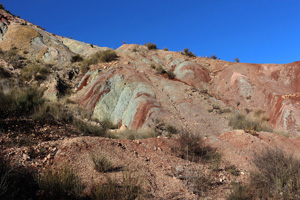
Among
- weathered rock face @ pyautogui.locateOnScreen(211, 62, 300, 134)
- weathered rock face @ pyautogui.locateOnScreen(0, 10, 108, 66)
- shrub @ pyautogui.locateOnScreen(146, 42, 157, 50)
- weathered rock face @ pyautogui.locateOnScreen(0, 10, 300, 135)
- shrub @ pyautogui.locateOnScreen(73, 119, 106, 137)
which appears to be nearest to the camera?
shrub @ pyautogui.locateOnScreen(73, 119, 106, 137)

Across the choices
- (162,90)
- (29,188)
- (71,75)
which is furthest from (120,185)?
(71,75)

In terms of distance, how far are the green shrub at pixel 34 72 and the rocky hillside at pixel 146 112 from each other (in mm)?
108

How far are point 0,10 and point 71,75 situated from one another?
24041 mm

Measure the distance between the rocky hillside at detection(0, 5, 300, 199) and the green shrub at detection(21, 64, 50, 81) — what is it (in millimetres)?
108

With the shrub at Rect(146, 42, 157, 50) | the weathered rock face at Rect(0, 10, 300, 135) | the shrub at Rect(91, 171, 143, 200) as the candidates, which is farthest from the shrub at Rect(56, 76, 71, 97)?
the shrub at Rect(91, 171, 143, 200)

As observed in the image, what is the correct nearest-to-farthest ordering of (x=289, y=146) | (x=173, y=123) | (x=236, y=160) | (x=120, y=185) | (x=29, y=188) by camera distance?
(x=29, y=188), (x=120, y=185), (x=236, y=160), (x=289, y=146), (x=173, y=123)

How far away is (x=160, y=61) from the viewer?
25.3 metres

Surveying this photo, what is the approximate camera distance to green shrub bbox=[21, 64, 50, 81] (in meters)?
21.3

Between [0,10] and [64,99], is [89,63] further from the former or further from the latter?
[0,10]

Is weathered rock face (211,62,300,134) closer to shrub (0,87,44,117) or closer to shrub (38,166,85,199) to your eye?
shrub (38,166,85,199)

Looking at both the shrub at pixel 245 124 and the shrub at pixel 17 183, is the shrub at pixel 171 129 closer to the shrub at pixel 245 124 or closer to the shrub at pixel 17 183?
the shrub at pixel 245 124

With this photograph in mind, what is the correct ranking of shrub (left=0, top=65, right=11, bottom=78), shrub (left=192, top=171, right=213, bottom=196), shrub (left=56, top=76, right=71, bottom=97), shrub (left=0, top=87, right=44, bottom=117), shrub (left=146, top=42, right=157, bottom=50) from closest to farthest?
1. shrub (left=192, top=171, right=213, bottom=196)
2. shrub (left=0, top=87, right=44, bottom=117)
3. shrub (left=0, top=65, right=11, bottom=78)
4. shrub (left=56, top=76, right=71, bottom=97)
5. shrub (left=146, top=42, right=157, bottom=50)

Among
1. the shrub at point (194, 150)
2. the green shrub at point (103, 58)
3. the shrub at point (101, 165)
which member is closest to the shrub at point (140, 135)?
the shrub at point (194, 150)

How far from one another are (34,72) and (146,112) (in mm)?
14868
